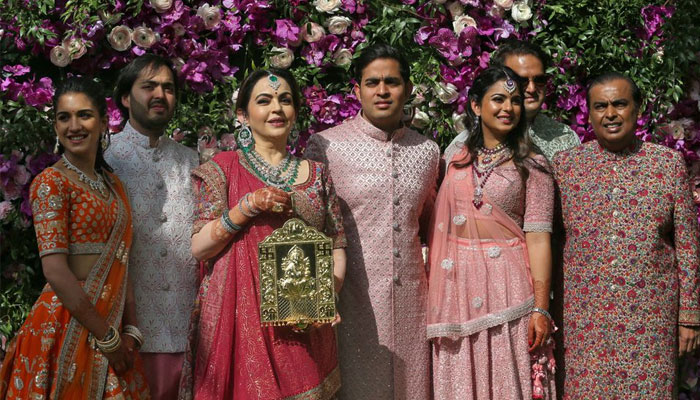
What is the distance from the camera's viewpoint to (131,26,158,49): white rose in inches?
210

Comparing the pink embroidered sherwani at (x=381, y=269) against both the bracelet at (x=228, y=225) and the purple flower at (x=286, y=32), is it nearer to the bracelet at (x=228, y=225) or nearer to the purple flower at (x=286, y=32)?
the bracelet at (x=228, y=225)

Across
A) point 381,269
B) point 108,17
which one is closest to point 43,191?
point 381,269

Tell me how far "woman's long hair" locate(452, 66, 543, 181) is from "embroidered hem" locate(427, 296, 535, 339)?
62 cm

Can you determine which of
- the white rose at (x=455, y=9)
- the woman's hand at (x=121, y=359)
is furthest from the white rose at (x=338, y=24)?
the woman's hand at (x=121, y=359)

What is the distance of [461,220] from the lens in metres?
4.43

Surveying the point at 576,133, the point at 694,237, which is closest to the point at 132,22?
the point at 576,133

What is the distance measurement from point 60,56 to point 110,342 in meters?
2.03

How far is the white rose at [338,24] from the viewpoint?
5.58 metres

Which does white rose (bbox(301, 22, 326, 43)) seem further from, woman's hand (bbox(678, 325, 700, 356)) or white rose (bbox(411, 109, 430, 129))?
woman's hand (bbox(678, 325, 700, 356))

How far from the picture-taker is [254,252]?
13.5ft

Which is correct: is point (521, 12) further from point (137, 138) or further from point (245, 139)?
point (137, 138)

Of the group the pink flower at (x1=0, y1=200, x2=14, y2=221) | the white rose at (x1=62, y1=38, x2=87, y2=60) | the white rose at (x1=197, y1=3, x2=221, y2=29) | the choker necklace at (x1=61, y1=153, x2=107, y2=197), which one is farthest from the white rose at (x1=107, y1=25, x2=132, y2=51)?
the choker necklace at (x1=61, y1=153, x2=107, y2=197)

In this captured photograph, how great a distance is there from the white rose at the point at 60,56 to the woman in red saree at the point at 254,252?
4.78 feet

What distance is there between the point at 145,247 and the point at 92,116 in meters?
0.69
